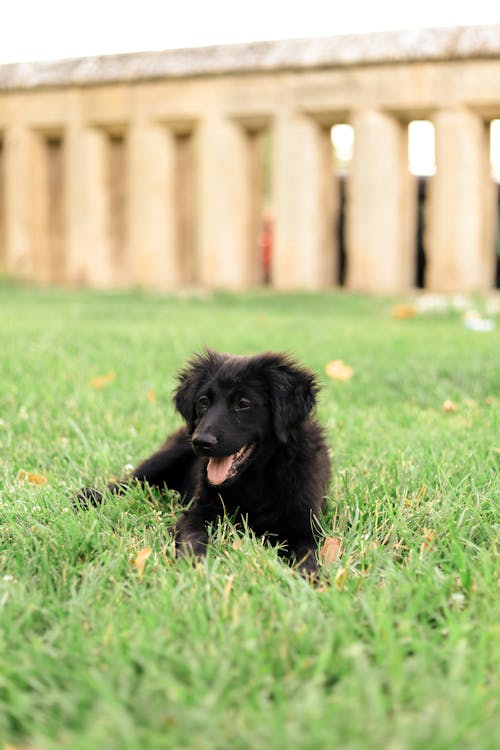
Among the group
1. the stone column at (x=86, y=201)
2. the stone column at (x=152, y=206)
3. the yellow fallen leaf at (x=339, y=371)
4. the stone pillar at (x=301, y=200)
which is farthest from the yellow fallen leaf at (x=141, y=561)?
the stone column at (x=86, y=201)

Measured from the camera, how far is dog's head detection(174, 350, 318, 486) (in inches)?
122

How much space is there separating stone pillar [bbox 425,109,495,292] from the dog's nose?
860 centimetres

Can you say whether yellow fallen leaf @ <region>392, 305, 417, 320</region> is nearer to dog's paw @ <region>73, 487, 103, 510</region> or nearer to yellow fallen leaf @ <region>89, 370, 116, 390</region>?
yellow fallen leaf @ <region>89, 370, 116, 390</region>

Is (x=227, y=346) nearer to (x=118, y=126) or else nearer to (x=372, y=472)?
(x=372, y=472)

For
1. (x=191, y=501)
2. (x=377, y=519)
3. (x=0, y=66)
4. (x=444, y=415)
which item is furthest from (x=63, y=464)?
(x=0, y=66)

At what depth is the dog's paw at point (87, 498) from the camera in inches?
125

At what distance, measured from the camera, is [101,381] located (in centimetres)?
554

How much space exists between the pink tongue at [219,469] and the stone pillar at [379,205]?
8595 millimetres

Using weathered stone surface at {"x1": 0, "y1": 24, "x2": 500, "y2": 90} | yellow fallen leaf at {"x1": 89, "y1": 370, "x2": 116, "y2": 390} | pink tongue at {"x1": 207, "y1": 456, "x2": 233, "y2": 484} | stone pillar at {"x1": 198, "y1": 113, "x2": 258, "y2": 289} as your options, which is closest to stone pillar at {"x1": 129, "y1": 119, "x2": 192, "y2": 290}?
stone pillar at {"x1": 198, "y1": 113, "x2": 258, "y2": 289}

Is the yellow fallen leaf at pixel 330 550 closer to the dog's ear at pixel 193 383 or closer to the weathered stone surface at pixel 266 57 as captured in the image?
the dog's ear at pixel 193 383

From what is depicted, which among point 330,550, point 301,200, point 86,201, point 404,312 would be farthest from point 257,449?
point 86,201

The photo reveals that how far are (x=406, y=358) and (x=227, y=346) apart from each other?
4.00 ft

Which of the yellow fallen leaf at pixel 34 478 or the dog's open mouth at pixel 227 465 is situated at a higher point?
the dog's open mouth at pixel 227 465

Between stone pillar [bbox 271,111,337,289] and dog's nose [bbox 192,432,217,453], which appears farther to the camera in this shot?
stone pillar [bbox 271,111,337,289]
